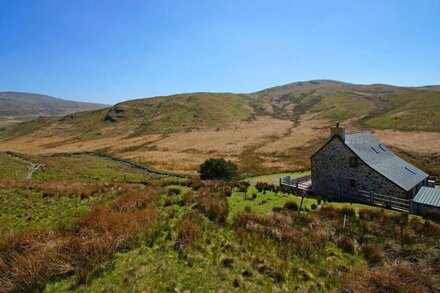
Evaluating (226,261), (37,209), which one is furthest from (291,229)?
(37,209)

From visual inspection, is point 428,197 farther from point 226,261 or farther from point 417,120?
point 417,120

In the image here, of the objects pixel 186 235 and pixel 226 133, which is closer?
pixel 186 235

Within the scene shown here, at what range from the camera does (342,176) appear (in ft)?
108

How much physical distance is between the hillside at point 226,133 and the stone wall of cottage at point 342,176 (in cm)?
2282

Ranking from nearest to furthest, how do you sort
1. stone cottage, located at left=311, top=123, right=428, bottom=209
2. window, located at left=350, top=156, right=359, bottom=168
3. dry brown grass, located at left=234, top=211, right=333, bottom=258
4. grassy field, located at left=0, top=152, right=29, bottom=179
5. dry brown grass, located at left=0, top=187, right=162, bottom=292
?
dry brown grass, located at left=0, top=187, right=162, bottom=292
dry brown grass, located at left=234, top=211, right=333, bottom=258
stone cottage, located at left=311, top=123, right=428, bottom=209
window, located at left=350, top=156, right=359, bottom=168
grassy field, located at left=0, top=152, right=29, bottom=179

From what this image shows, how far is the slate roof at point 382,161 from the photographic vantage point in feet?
99.9

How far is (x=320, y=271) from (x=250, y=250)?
2.69 meters

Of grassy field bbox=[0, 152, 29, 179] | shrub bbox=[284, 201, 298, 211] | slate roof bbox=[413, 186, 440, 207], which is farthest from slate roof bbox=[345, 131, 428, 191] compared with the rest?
grassy field bbox=[0, 152, 29, 179]

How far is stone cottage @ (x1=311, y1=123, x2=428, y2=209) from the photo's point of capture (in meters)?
29.9

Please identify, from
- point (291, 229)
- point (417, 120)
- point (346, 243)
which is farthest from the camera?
point (417, 120)

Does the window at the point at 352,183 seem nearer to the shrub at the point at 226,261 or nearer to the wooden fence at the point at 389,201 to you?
the wooden fence at the point at 389,201

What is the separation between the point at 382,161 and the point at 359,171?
3.98 metres

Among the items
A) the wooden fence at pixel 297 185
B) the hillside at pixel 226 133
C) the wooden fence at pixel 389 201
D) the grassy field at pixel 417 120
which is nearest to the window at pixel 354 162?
the wooden fence at pixel 389 201

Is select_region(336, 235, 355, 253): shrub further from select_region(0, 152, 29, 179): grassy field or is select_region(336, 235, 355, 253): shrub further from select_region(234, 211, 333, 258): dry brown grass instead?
select_region(0, 152, 29, 179): grassy field
